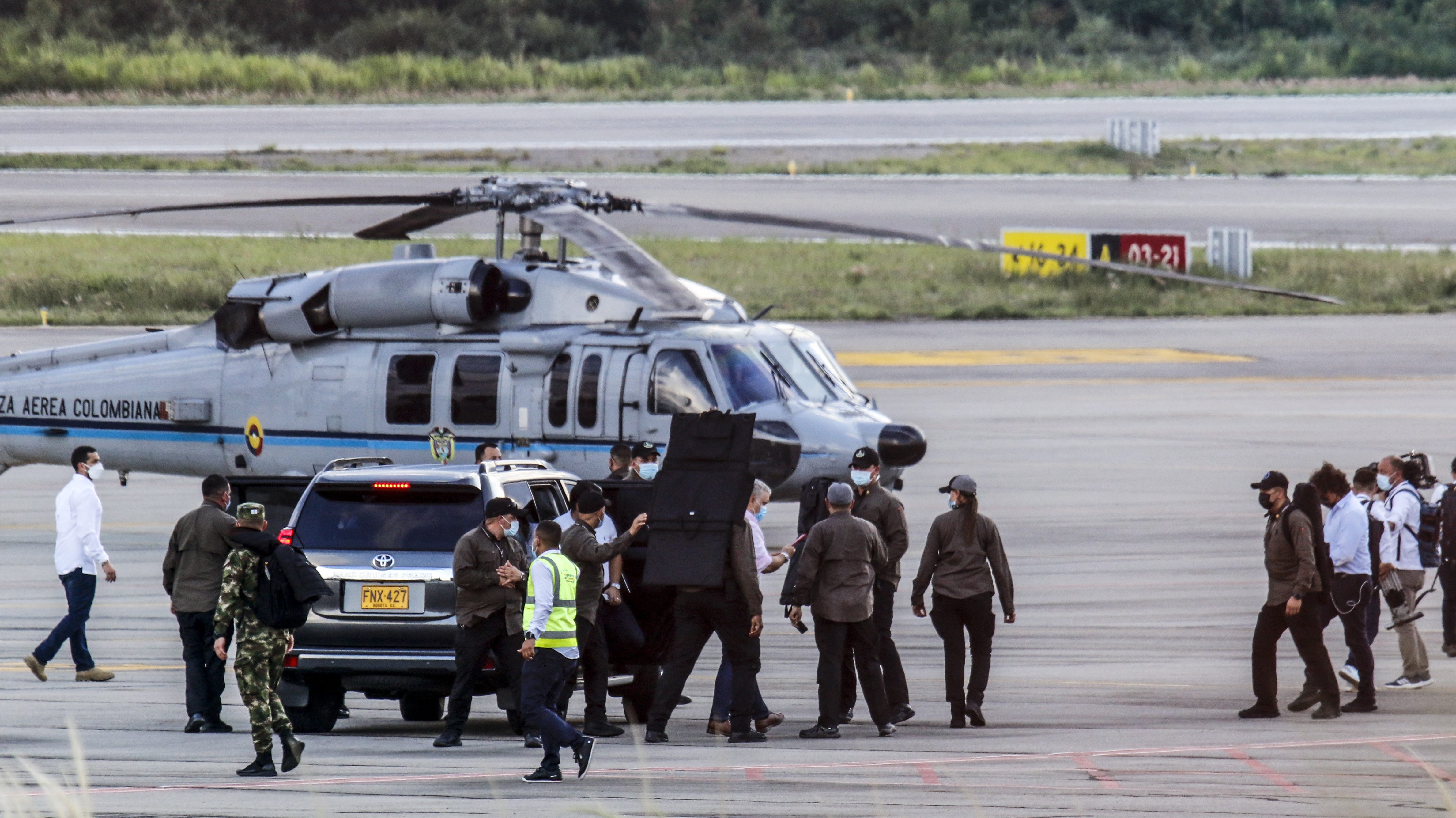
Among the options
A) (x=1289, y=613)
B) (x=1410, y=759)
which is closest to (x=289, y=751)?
(x=1410, y=759)

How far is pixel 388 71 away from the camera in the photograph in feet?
194

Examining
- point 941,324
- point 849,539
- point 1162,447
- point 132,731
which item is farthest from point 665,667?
point 941,324

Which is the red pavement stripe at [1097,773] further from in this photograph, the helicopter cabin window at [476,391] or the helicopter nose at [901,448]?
the helicopter cabin window at [476,391]

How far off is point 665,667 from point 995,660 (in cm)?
314

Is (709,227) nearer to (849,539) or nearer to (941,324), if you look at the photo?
(941,324)

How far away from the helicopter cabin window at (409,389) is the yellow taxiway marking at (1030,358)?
47.4ft

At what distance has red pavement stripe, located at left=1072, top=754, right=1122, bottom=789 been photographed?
8234 mm

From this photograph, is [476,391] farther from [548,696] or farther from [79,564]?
[548,696]

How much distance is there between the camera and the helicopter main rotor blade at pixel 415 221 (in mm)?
16297

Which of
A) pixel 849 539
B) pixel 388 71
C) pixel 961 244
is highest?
pixel 388 71

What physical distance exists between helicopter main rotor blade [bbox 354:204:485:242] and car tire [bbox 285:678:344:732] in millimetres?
6598

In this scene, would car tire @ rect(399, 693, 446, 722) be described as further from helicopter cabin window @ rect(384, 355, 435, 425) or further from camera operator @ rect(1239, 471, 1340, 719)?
helicopter cabin window @ rect(384, 355, 435, 425)

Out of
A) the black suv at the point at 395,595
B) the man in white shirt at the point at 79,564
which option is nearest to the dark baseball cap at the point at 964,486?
the black suv at the point at 395,595

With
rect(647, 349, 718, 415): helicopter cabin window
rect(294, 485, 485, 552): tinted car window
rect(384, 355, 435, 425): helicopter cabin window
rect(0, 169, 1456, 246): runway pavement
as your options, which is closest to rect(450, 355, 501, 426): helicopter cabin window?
rect(384, 355, 435, 425): helicopter cabin window
